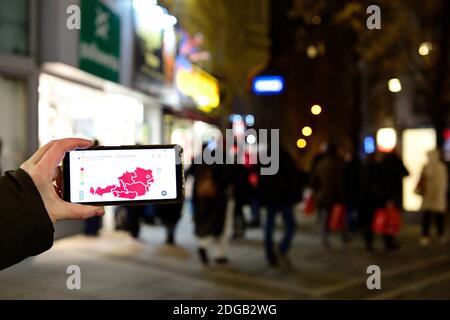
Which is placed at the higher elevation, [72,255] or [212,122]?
[212,122]

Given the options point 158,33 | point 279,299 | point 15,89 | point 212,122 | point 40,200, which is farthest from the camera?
point 212,122

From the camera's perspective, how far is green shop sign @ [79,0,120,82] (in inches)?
387

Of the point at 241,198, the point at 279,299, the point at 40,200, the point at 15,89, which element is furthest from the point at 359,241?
the point at 40,200

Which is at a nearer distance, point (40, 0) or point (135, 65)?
point (40, 0)

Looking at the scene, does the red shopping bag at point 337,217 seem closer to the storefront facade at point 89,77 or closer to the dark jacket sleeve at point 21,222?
the storefront facade at point 89,77

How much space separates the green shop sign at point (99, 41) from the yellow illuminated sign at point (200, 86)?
4617mm

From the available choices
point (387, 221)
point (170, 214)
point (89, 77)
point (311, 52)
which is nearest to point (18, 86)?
point (89, 77)

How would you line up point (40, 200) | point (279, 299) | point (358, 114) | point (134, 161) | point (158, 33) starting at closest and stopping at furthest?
point (40, 200) < point (134, 161) < point (279, 299) < point (158, 33) < point (358, 114)

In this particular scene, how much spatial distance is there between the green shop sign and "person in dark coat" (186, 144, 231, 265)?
9.31ft

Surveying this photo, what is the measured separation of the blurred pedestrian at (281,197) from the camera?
8.75 m

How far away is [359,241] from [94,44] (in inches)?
245

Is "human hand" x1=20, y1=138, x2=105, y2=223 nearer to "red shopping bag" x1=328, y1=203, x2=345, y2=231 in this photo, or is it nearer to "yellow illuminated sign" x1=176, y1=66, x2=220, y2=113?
"red shopping bag" x1=328, y1=203, x2=345, y2=231

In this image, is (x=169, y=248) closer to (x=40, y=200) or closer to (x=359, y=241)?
(x=359, y=241)

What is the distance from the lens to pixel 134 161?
2361mm
